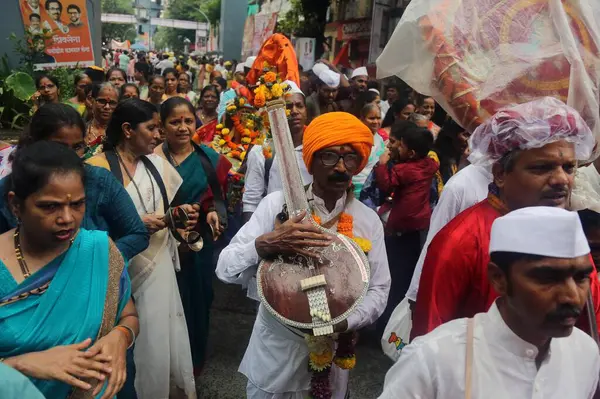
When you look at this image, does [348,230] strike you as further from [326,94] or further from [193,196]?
[326,94]

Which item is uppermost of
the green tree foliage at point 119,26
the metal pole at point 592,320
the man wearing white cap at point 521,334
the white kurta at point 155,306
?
the man wearing white cap at point 521,334

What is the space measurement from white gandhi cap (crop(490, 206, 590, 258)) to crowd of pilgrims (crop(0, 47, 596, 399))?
0.66 m

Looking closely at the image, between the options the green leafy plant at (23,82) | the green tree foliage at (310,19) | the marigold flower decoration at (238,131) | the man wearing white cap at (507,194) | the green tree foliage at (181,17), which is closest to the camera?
the man wearing white cap at (507,194)

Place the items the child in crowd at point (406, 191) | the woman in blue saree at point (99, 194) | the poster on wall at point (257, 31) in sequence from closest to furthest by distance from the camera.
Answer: the woman in blue saree at point (99, 194) → the child in crowd at point (406, 191) → the poster on wall at point (257, 31)

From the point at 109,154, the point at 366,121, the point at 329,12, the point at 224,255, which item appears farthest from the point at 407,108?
the point at 329,12

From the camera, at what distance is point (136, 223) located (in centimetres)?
323

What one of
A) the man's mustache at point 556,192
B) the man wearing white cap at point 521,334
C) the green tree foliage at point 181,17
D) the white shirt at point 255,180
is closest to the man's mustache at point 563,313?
the man wearing white cap at point 521,334

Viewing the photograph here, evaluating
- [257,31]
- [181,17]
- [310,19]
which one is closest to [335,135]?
[257,31]

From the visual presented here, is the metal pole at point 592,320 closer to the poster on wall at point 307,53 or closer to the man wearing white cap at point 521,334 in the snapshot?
the man wearing white cap at point 521,334

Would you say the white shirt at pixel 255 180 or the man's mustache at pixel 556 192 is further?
the white shirt at pixel 255 180

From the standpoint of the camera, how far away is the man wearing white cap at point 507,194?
2193mm

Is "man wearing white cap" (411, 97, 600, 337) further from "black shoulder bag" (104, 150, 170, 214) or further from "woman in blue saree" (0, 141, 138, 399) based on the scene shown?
"black shoulder bag" (104, 150, 170, 214)

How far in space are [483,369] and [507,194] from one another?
834mm

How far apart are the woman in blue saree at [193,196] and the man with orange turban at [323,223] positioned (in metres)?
1.35
